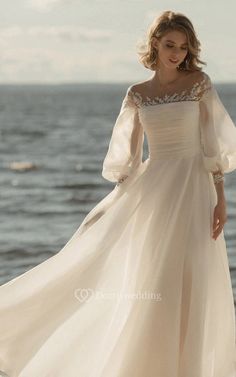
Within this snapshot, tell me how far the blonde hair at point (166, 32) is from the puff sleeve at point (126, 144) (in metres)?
0.24

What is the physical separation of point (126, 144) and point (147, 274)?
0.88 metres

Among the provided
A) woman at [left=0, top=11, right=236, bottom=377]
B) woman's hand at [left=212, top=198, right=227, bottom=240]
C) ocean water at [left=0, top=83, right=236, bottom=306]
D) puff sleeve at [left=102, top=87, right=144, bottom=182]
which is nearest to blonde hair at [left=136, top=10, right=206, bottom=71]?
woman at [left=0, top=11, right=236, bottom=377]

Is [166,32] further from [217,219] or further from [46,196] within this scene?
[46,196]

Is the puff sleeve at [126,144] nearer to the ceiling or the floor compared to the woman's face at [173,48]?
Answer: nearer to the floor

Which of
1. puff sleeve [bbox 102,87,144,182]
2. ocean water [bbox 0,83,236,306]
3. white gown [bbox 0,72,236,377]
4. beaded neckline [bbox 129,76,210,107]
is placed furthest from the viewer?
ocean water [bbox 0,83,236,306]

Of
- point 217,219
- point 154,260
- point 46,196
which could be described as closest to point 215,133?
point 217,219

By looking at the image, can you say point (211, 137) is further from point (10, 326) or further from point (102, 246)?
point (10, 326)

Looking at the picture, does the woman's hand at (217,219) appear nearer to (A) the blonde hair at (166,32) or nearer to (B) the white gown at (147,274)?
(B) the white gown at (147,274)

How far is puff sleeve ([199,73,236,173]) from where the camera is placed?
205 inches

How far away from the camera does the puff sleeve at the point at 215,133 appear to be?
205 inches

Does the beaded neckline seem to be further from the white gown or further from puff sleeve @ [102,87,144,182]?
puff sleeve @ [102,87,144,182]

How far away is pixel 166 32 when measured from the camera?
516cm

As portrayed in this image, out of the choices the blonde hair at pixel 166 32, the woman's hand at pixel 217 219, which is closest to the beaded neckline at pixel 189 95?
the blonde hair at pixel 166 32

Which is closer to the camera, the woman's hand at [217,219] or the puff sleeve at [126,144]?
the woman's hand at [217,219]
